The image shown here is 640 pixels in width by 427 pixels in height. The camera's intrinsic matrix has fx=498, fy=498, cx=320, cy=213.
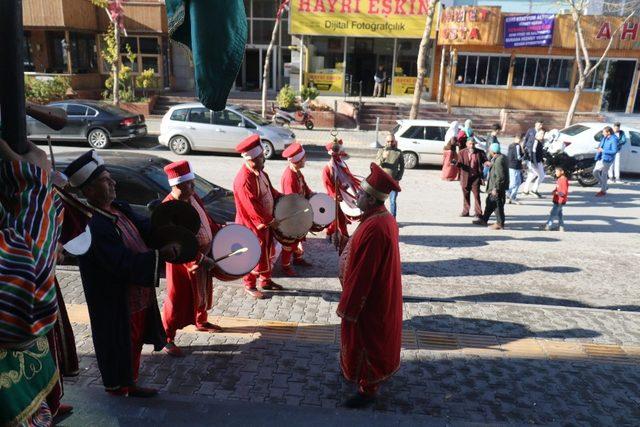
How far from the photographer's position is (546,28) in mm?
23312

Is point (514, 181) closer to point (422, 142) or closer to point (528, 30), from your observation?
point (422, 142)

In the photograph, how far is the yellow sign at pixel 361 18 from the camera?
81.2 ft

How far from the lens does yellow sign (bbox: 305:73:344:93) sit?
26.6 m

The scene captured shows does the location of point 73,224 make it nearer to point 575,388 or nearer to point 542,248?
point 575,388

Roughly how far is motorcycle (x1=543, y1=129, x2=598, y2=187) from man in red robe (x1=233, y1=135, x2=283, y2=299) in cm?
1082

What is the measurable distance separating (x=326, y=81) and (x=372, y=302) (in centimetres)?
2409

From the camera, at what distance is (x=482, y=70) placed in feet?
82.0

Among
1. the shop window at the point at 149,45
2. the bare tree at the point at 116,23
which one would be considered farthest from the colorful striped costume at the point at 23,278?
the shop window at the point at 149,45

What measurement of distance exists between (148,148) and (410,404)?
15.6 metres

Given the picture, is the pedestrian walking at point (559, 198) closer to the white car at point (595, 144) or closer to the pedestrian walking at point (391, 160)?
the pedestrian walking at point (391, 160)

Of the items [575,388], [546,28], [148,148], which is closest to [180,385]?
[575,388]

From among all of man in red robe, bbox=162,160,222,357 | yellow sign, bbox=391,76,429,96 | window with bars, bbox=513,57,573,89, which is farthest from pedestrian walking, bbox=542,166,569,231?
yellow sign, bbox=391,76,429,96

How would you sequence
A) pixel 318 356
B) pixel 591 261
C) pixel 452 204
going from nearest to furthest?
1. pixel 318 356
2. pixel 591 261
3. pixel 452 204

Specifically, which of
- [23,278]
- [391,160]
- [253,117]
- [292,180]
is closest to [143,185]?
[292,180]
